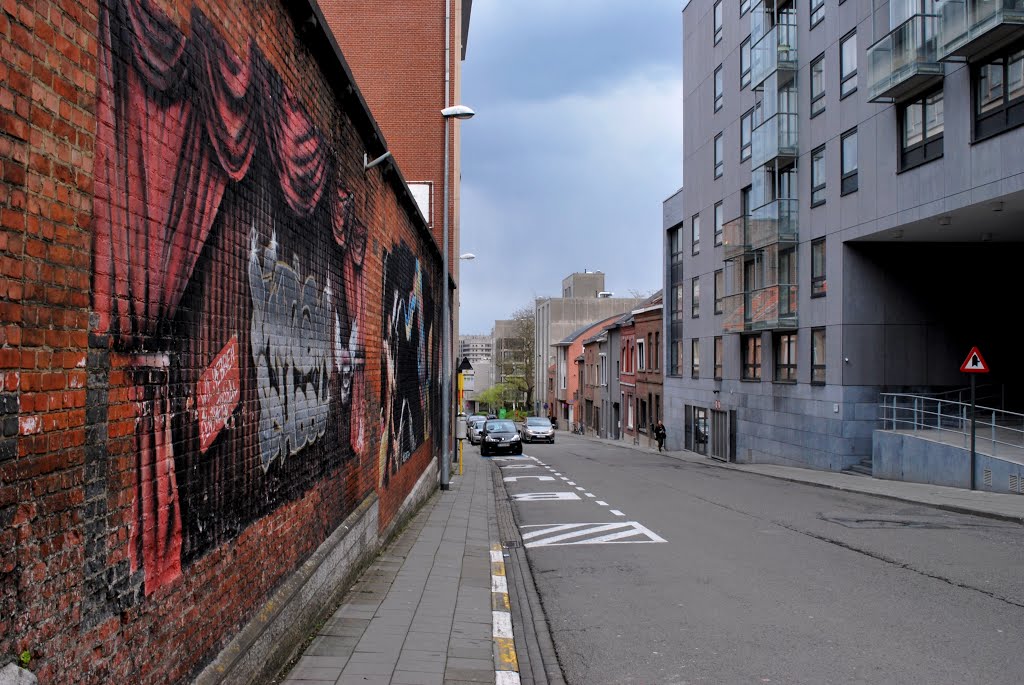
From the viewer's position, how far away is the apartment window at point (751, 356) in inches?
1270

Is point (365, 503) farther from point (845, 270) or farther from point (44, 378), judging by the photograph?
point (845, 270)

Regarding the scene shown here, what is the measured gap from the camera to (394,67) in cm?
3266

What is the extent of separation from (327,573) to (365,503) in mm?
2318

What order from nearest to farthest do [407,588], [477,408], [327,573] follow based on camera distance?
[327,573], [407,588], [477,408]

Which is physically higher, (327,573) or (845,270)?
(845,270)

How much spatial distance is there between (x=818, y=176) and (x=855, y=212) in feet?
11.0

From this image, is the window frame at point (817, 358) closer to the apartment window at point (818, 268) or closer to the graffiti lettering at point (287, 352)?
the apartment window at point (818, 268)

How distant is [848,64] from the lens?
1011 inches

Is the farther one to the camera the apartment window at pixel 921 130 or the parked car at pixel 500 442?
the parked car at pixel 500 442

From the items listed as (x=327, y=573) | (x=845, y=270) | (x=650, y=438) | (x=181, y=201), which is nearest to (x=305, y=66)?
(x=181, y=201)

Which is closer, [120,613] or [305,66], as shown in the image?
[120,613]

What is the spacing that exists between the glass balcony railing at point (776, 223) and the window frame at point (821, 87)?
2.92 meters

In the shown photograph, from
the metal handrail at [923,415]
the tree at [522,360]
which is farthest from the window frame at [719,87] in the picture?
the tree at [522,360]

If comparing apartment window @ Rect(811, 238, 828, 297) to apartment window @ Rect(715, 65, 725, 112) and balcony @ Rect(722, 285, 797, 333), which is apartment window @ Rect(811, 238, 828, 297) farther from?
apartment window @ Rect(715, 65, 725, 112)
